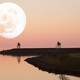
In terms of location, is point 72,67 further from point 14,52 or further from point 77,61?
point 14,52

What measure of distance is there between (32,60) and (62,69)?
7.21ft

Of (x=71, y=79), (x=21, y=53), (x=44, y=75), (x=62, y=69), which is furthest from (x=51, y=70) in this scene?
(x=21, y=53)

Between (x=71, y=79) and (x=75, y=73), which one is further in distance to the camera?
(x=71, y=79)

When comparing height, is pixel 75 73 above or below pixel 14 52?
below

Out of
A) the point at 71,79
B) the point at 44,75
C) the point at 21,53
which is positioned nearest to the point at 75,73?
the point at 71,79

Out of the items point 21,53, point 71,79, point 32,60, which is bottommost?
point 71,79

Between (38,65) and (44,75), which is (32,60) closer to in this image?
(38,65)

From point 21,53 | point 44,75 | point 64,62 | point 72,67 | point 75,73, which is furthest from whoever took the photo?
point 21,53

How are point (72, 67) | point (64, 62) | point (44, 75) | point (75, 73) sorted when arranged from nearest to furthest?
1. point (75, 73)
2. point (72, 67)
3. point (64, 62)
4. point (44, 75)

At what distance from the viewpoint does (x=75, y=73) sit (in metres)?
11.7

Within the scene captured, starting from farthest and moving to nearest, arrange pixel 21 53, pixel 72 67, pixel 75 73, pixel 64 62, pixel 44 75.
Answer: pixel 21 53
pixel 44 75
pixel 64 62
pixel 72 67
pixel 75 73

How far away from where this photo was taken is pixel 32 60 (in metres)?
14.1

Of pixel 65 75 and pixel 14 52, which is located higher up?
pixel 14 52

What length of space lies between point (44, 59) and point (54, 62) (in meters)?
0.77
